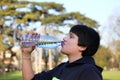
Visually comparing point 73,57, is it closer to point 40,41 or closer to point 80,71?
point 80,71

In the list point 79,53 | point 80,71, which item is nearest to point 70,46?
point 79,53

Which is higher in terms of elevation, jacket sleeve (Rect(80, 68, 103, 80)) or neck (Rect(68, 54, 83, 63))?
neck (Rect(68, 54, 83, 63))

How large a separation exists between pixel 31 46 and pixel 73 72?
0.43 metres

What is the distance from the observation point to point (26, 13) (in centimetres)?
4128

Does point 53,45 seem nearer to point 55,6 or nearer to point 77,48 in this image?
point 77,48

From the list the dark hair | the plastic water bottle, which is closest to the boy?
the dark hair

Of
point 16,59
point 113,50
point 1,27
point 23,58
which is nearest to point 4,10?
point 1,27

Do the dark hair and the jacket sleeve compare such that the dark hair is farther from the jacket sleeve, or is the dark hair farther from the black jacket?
the jacket sleeve

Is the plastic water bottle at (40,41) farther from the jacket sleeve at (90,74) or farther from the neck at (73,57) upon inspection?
the jacket sleeve at (90,74)

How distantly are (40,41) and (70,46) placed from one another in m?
0.24

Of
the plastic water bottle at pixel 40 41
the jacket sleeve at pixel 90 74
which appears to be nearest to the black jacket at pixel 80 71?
the jacket sleeve at pixel 90 74

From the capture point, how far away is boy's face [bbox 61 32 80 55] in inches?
94.2

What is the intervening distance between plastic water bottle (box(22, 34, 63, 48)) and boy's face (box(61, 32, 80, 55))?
2.7 inches

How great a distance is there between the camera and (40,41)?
2549mm
